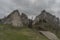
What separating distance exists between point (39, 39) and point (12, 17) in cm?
3584

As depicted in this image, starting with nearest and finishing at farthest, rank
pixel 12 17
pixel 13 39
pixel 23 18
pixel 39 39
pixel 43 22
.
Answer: pixel 13 39
pixel 39 39
pixel 43 22
pixel 12 17
pixel 23 18

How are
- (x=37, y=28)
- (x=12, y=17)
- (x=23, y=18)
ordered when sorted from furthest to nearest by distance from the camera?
(x=23, y=18), (x=12, y=17), (x=37, y=28)

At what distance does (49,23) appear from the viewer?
87562mm

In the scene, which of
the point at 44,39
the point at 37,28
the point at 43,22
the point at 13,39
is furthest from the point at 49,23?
the point at 13,39

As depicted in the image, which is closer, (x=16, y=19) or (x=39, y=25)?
(x=39, y=25)

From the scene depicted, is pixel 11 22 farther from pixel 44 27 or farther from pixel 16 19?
pixel 44 27

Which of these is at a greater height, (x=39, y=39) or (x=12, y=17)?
(x=12, y=17)

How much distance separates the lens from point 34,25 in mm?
81688

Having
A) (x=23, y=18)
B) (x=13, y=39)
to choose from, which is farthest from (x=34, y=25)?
(x=13, y=39)

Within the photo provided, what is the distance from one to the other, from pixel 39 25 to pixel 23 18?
1728cm

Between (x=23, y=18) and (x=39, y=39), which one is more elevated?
(x=23, y=18)

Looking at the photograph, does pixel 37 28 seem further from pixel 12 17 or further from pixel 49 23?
pixel 12 17

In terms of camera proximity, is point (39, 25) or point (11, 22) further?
point (11, 22)

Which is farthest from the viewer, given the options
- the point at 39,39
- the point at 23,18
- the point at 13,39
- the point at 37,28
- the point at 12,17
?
the point at 23,18
